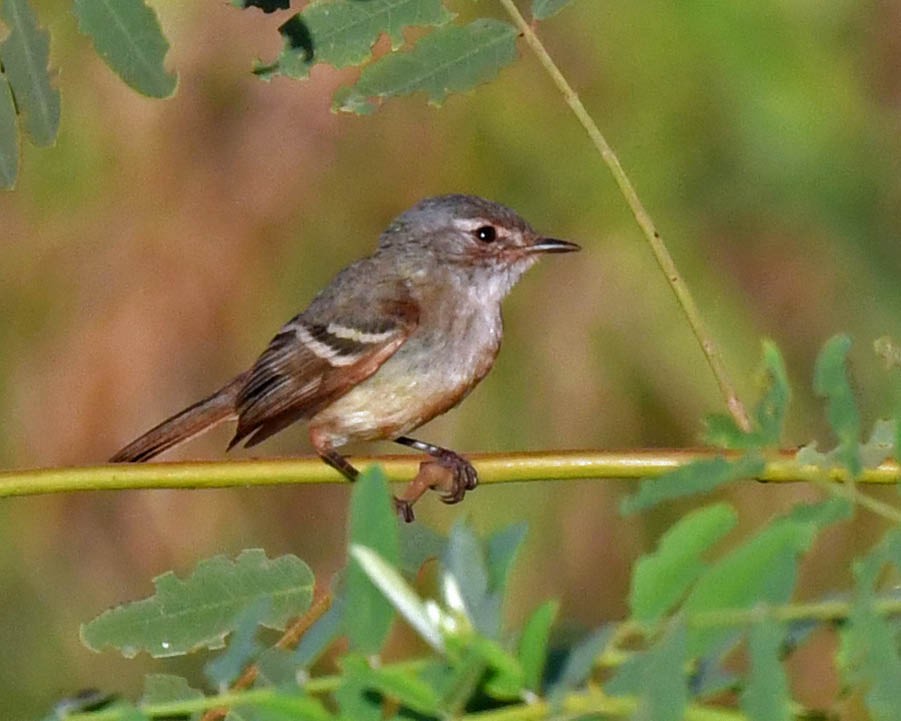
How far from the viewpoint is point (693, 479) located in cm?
177

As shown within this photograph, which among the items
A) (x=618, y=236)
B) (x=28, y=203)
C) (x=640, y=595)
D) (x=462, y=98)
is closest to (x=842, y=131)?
(x=618, y=236)

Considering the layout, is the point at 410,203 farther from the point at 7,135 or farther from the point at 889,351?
the point at 889,351

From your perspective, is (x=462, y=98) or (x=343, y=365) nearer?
(x=343, y=365)

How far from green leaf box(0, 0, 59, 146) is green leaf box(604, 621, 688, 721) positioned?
150cm

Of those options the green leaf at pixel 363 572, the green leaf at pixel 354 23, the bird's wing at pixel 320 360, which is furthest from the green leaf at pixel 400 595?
the bird's wing at pixel 320 360

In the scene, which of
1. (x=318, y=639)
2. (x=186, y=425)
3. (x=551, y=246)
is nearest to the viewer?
(x=318, y=639)

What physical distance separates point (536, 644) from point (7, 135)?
1.53m

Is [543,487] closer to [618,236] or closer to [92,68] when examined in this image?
[618,236]

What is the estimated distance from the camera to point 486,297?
17.7 feet

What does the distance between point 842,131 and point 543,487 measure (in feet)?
5.04

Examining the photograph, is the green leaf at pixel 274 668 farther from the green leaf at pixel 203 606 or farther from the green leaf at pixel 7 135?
the green leaf at pixel 7 135

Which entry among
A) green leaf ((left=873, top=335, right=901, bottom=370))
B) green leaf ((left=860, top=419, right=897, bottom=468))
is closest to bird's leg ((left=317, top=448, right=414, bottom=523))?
green leaf ((left=873, top=335, right=901, bottom=370))

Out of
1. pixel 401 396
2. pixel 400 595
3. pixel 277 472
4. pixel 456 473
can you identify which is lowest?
pixel 401 396

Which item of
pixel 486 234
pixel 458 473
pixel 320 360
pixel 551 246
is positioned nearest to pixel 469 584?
pixel 458 473
